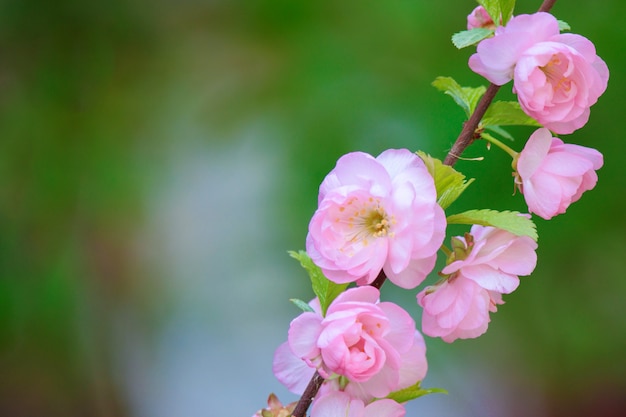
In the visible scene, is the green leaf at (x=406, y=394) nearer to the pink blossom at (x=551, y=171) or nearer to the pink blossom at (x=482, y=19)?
the pink blossom at (x=551, y=171)

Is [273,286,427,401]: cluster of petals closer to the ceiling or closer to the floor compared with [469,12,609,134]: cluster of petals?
closer to the floor

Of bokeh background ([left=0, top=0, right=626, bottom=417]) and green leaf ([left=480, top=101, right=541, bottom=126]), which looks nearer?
green leaf ([left=480, top=101, right=541, bottom=126])

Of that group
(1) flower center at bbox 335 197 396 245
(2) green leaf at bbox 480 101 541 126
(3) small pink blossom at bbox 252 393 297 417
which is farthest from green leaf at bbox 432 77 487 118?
(3) small pink blossom at bbox 252 393 297 417

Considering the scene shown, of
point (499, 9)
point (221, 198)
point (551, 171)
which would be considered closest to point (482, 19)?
point (499, 9)

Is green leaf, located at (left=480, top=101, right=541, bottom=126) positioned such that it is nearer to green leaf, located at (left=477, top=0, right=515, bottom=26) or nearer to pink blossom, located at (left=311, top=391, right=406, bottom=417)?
green leaf, located at (left=477, top=0, right=515, bottom=26)

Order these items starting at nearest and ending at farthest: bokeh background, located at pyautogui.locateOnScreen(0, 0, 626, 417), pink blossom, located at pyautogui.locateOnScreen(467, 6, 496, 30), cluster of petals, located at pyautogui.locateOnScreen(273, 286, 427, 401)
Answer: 1. cluster of petals, located at pyautogui.locateOnScreen(273, 286, 427, 401)
2. pink blossom, located at pyautogui.locateOnScreen(467, 6, 496, 30)
3. bokeh background, located at pyautogui.locateOnScreen(0, 0, 626, 417)

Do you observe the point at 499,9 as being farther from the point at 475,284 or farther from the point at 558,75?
the point at 475,284

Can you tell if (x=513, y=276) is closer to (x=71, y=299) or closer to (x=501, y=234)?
(x=501, y=234)

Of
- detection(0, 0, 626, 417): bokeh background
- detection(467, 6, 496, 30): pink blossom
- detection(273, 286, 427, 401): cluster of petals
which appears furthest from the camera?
detection(0, 0, 626, 417): bokeh background
